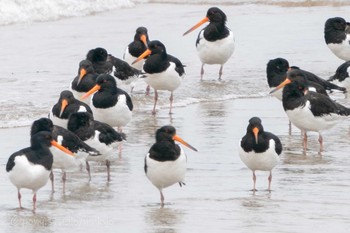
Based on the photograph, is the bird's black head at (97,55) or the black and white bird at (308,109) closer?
the black and white bird at (308,109)

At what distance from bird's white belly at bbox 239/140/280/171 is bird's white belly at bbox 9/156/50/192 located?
7.09 ft

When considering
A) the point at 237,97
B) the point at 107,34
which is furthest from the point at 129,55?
the point at 107,34

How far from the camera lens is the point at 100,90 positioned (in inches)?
500

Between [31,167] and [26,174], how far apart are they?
0.30 ft

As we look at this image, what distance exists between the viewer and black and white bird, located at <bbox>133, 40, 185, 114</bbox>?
1459cm

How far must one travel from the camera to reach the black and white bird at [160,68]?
14594mm

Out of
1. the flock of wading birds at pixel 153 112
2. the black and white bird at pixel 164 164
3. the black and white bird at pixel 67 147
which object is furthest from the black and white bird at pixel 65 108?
the black and white bird at pixel 164 164

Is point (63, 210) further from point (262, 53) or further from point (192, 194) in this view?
point (262, 53)

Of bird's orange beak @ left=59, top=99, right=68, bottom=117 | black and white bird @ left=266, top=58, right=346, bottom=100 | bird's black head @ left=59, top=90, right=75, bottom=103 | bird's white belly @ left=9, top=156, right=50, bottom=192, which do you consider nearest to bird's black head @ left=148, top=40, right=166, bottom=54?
black and white bird @ left=266, top=58, right=346, bottom=100

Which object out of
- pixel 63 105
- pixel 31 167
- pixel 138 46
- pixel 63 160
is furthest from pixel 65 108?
pixel 138 46

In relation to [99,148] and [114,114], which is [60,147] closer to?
[99,148]

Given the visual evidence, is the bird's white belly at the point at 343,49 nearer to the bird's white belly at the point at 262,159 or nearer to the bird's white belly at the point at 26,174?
the bird's white belly at the point at 262,159

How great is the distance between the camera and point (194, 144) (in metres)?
12.6

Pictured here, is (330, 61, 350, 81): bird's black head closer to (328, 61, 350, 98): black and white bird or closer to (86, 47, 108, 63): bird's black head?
(328, 61, 350, 98): black and white bird
